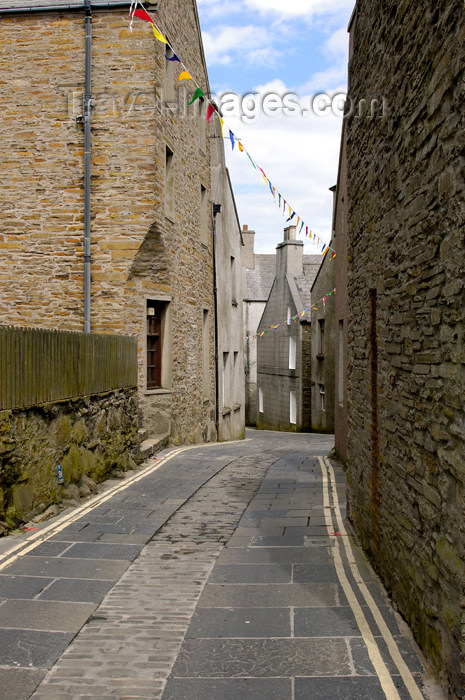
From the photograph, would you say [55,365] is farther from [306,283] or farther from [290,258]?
[290,258]

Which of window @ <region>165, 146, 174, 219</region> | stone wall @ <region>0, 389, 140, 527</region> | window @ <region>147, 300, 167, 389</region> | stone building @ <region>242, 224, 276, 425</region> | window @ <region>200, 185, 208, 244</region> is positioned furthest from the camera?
stone building @ <region>242, 224, 276, 425</region>

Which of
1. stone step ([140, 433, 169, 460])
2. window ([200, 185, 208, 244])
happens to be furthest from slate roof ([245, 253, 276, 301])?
stone step ([140, 433, 169, 460])

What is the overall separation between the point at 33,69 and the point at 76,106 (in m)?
1.33

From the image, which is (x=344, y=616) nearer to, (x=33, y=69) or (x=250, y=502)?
(x=250, y=502)

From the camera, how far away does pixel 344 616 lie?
525 cm

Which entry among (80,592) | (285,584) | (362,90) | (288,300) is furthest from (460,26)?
(288,300)

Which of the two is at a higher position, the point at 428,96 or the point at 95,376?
the point at 428,96

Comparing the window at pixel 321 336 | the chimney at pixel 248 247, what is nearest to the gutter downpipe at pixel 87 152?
the window at pixel 321 336

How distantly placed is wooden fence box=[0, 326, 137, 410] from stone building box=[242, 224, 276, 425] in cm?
2424

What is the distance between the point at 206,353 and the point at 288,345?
34.1ft

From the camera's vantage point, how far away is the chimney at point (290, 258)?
1169 inches

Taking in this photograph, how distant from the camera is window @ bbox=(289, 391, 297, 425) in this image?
28.6 metres

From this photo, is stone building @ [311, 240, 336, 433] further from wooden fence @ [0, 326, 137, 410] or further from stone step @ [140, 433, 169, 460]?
wooden fence @ [0, 326, 137, 410]

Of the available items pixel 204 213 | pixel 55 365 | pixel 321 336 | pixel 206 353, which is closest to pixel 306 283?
pixel 321 336
